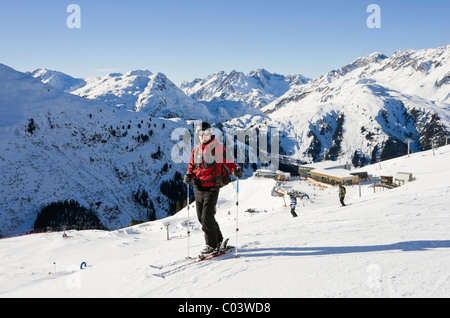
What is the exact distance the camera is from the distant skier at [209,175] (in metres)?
7.15

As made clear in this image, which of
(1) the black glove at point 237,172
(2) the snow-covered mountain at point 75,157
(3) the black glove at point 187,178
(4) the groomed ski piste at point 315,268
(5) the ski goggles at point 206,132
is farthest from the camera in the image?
(2) the snow-covered mountain at point 75,157

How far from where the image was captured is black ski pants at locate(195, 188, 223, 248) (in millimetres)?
7137

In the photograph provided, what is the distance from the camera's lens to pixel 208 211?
23.4 feet

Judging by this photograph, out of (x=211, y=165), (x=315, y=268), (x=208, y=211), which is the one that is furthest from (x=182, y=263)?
(x=315, y=268)

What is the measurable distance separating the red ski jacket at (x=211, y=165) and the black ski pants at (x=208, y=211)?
0.63ft

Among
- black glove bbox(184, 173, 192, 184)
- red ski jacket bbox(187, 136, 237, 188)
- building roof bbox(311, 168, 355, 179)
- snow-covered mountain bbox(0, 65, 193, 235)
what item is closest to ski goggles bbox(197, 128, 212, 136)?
red ski jacket bbox(187, 136, 237, 188)

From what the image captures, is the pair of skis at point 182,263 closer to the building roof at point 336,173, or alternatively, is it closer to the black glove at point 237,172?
the black glove at point 237,172

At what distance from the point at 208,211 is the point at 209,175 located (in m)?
0.96

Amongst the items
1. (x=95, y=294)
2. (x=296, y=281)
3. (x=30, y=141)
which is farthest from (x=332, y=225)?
(x=30, y=141)

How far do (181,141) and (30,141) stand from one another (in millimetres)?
74697

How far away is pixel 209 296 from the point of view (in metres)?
4.85

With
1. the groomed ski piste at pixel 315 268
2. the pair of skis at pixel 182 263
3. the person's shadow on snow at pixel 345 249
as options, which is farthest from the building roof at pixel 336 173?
the pair of skis at pixel 182 263

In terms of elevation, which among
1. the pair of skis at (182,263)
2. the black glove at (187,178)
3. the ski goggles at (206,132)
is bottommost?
the pair of skis at (182,263)
